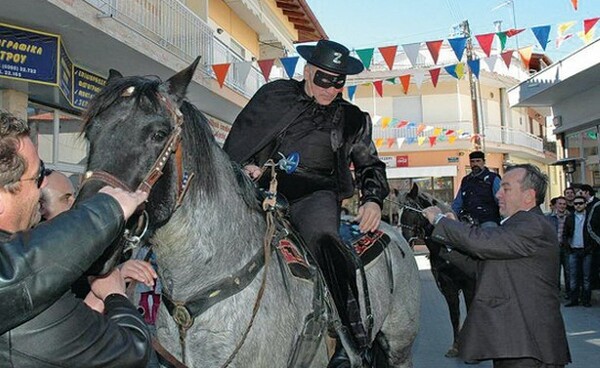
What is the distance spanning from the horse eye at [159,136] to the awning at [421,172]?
34.7 metres

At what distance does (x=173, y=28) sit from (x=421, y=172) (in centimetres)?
2648

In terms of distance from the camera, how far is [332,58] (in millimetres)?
3980

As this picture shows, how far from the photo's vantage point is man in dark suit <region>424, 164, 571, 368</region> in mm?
3992

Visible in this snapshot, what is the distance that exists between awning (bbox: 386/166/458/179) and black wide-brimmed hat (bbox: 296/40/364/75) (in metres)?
33.2

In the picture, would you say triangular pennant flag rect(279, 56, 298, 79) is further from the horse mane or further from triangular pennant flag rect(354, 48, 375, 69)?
the horse mane

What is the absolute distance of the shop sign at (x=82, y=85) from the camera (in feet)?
33.9

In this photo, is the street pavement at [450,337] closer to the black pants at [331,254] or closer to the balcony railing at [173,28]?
the black pants at [331,254]

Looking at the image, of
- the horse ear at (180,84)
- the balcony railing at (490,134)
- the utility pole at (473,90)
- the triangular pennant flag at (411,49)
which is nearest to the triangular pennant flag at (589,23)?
the triangular pennant flag at (411,49)

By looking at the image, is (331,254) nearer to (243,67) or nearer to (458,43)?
(458,43)

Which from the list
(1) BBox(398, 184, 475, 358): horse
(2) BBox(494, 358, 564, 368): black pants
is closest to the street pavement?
(1) BBox(398, 184, 475, 358): horse

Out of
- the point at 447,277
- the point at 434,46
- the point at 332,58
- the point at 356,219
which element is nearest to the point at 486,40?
the point at 434,46

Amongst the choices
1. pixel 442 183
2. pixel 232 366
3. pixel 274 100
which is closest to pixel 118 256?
pixel 232 366

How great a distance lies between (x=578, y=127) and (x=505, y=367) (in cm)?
1291

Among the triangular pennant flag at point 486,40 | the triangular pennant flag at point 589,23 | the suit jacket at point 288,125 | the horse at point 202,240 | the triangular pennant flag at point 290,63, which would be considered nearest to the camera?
the horse at point 202,240
